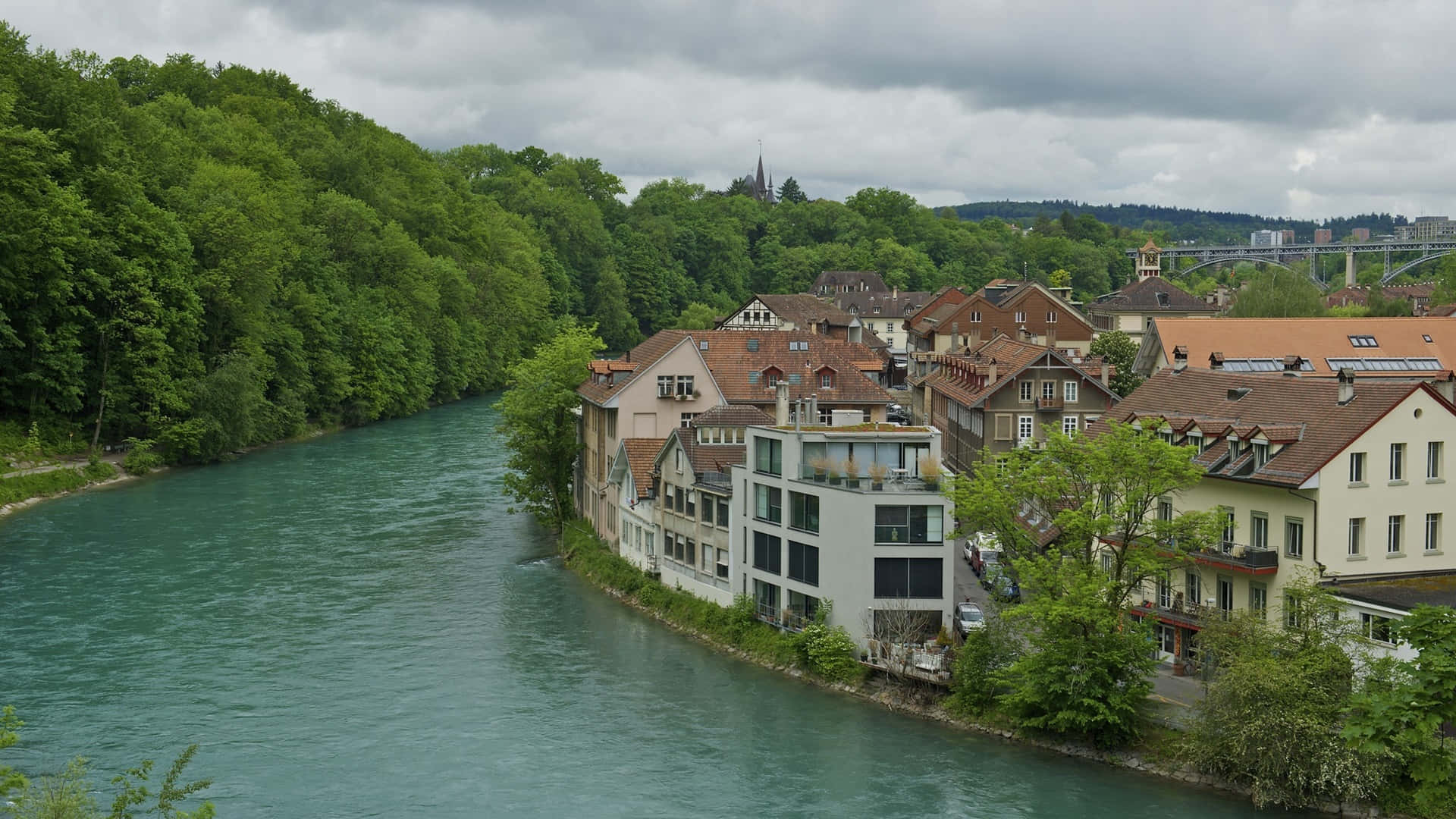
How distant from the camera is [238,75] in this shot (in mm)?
132875

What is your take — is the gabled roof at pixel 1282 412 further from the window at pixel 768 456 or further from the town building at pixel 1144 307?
the town building at pixel 1144 307

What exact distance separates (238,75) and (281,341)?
5948cm

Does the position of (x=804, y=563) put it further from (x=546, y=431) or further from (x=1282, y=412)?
(x=546, y=431)

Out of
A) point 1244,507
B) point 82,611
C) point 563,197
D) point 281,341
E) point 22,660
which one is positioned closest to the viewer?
point 1244,507

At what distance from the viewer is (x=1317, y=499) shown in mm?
31047

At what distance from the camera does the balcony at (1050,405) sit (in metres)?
54.8

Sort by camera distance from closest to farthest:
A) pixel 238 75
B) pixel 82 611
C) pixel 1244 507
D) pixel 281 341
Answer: pixel 1244 507
pixel 82 611
pixel 281 341
pixel 238 75

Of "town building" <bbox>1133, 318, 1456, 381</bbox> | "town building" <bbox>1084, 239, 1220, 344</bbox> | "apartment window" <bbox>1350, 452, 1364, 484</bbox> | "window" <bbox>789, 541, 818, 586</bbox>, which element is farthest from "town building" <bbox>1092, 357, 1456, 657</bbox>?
"town building" <bbox>1084, 239, 1220, 344</bbox>

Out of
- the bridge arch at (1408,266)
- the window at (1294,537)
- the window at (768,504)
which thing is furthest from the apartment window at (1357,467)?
the bridge arch at (1408,266)

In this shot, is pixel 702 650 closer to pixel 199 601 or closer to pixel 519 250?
pixel 199 601

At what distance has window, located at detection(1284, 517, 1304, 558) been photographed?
3155 centimetres

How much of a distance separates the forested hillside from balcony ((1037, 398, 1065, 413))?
1594 inches

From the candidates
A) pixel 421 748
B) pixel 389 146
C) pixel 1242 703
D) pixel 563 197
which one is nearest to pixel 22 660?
pixel 421 748

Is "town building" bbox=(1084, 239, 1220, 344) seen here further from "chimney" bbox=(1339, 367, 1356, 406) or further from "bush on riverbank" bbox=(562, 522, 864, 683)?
"chimney" bbox=(1339, 367, 1356, 406)
